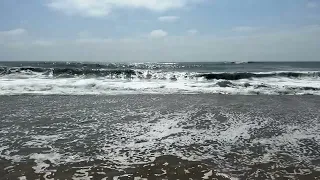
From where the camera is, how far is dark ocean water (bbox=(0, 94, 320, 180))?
176 inches

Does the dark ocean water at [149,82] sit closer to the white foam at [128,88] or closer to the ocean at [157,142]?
the white foam at [128,88]

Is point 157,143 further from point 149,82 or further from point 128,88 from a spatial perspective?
point 149,82

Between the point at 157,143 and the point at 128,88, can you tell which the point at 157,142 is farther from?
the point at 128,88

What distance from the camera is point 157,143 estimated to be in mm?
6016

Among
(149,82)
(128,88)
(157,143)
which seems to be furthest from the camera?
(149,82)

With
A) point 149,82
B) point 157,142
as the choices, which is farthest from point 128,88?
point 157,142

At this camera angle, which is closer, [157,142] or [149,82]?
[157,142]

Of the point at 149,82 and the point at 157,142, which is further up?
the point at 149,82

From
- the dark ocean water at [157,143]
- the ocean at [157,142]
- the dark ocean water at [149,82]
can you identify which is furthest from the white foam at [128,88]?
the dark ocean water at [157,143]

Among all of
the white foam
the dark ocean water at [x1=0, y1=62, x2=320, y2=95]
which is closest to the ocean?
the white foam

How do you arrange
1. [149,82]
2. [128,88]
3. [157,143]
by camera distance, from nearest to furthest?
1. [157,143]
2. [128,88]
3. [149,82]

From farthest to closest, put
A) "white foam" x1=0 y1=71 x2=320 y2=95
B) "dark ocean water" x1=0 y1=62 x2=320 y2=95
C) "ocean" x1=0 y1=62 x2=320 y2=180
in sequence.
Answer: "dark ocean water" x1=0 y1=62 x2=320 y2=95 < "white foam" x1=0 y1=71 x2=320 y2=95 < "ocean" x1=0 y1=62 x2=320 y2=180

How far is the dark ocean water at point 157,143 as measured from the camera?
4.47 meters

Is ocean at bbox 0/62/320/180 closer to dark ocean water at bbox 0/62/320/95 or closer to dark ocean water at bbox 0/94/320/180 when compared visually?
dark ocean water at bbox 0/94/320/180
